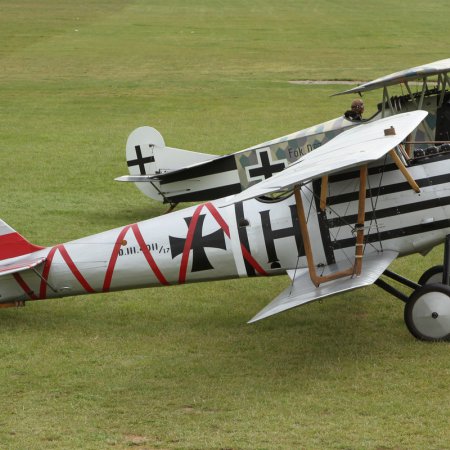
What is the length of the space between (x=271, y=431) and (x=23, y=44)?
37.5 meters

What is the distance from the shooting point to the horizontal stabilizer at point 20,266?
10211 mm

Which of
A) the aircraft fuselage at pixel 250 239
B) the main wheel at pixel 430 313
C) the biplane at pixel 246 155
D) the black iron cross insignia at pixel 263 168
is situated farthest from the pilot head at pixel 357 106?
the main wheel at pixel 430 313

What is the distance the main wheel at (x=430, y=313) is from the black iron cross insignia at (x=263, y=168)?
5114 mm

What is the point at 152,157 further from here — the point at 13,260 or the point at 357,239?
the point at 357,239

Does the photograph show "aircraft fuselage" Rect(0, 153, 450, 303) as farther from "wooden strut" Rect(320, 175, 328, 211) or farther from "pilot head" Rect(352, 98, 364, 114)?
"pilot head" Rect(352, 98, 364, 114)

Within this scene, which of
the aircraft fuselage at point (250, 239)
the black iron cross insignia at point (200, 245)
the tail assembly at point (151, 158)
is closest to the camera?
the aircraft fuselage at point (250, 239)

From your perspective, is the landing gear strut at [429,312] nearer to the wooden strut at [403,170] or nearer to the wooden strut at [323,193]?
the wooden strut at [403,170]

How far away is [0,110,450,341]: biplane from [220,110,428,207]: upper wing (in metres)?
0.03

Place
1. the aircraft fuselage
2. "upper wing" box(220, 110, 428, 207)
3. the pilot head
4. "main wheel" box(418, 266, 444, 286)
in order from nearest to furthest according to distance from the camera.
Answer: "upper wing" box(220, 110, 428, 207) < the aircraft fuselage < "main wheel" box(418, 266, 444, 286) < the pilot head

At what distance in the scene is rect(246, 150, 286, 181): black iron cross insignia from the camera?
47.2ft

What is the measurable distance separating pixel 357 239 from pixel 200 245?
1.63m

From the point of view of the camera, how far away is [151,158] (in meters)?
15.5

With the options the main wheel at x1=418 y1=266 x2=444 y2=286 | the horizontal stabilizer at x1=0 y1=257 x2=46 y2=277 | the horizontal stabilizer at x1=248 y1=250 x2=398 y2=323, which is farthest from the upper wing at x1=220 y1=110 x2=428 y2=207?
the horizontal stabilizer at x1=0 y1=257 x2=46 y2=277

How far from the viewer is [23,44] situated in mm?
42906
